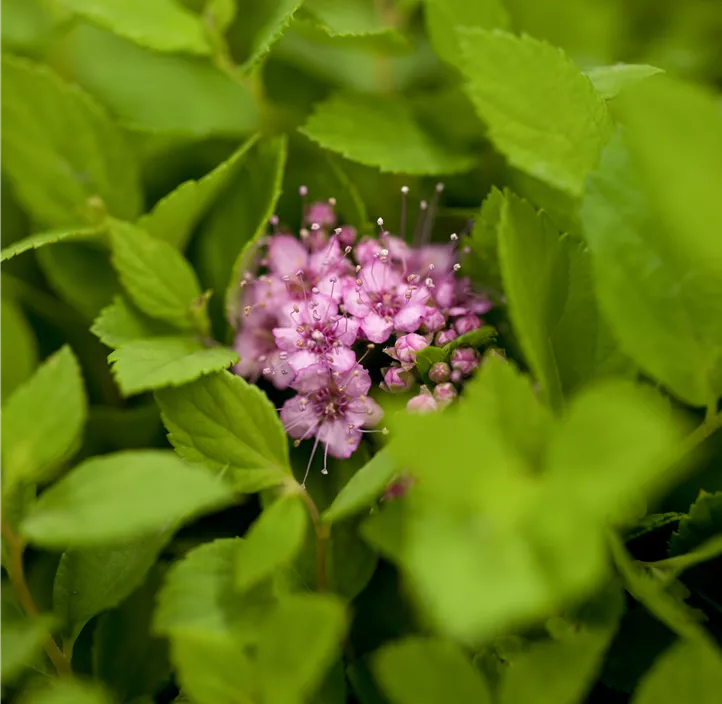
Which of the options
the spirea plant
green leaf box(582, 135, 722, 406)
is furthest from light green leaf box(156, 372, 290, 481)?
green leaf box(582, 135, 722, 406)

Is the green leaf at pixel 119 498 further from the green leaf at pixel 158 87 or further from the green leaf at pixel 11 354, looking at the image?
the green leaf at pixel 158 87

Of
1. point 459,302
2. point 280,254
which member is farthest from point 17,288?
point 459,302

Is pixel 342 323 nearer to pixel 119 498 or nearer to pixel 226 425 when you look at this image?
pixel 226 425

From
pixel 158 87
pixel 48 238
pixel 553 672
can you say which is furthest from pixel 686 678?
pixel 158 87

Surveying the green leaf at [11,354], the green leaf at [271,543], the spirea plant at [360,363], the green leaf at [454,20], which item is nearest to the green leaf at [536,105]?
the spirea plant at [360,363]

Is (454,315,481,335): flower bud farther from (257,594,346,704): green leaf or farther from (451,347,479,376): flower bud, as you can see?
(257,594,346,704): green leaf

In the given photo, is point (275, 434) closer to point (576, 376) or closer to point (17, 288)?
point (576, 376)
